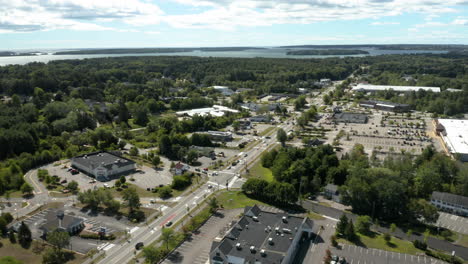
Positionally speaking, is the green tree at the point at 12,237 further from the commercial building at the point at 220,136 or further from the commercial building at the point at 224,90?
the commercial building at the point at 224,90

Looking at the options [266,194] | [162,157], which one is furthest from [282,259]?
[162,157]

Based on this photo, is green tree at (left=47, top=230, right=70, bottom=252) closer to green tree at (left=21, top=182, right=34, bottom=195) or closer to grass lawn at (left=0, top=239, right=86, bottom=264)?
grass lawn at (left=0, top=239, right=86, bottom=264)

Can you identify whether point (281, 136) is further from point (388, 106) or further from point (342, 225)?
point (388, 106)

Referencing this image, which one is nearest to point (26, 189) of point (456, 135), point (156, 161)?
point (156, 161)

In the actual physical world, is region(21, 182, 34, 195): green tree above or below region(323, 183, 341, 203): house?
above

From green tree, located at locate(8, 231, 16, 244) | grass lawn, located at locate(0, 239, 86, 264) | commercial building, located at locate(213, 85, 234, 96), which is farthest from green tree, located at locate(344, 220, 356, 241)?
commercial building, located at locate(213, 85, 234, 96)

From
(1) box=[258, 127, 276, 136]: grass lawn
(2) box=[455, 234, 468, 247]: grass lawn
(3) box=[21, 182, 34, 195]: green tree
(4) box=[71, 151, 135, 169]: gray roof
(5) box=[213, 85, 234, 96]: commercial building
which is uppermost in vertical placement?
(5) box=[213, 85, 234, 96]: commercial building
